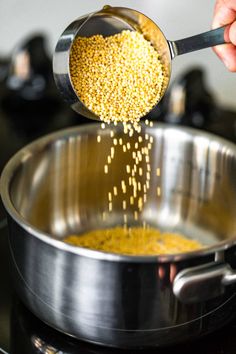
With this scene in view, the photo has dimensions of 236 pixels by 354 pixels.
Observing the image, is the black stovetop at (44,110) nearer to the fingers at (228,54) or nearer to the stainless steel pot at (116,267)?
the stainless steel pot at (116,267)

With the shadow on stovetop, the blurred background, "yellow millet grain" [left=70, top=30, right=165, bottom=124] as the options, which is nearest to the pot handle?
the shadow on stovetop

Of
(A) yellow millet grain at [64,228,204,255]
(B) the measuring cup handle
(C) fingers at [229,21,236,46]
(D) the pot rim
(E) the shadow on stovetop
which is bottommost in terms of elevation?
(A) yellow millet grain at [64,228,204,255]

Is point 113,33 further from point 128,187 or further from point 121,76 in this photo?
point 128,187

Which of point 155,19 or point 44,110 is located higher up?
point 155,19

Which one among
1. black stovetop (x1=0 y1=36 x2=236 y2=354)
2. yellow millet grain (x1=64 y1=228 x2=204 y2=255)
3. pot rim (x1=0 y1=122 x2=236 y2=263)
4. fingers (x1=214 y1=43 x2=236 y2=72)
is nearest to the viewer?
pot rim (x1=0 y1=122 x2=236 y2=263)

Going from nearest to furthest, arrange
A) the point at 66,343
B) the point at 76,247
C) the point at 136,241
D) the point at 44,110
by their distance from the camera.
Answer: the point at 76,247, the point at 66,343, the point at 136,241, the point at 44,110

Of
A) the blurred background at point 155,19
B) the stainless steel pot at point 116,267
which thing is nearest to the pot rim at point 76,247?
the stainless steel pot at point 116,267

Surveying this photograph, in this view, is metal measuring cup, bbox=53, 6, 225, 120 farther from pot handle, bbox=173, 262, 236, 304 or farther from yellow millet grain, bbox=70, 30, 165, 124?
pot handle, bbox=173, 262, 236, 304

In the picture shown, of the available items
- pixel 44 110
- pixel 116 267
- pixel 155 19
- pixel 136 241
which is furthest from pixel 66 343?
pixel 155 19
